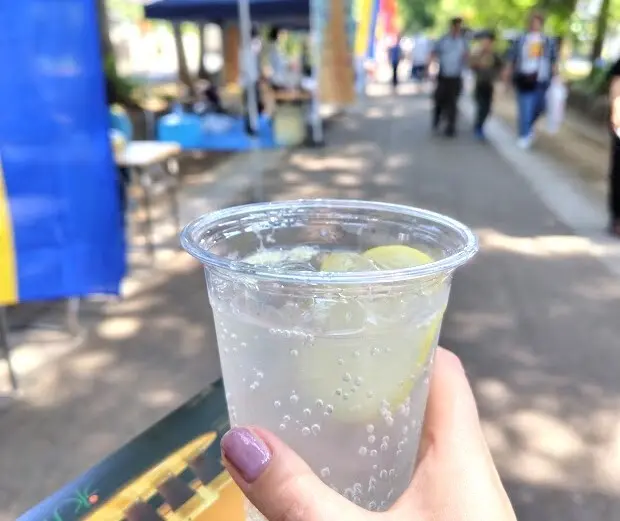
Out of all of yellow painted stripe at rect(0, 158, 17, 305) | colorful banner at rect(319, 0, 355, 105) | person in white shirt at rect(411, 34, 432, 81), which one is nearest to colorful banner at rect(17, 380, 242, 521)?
yellow painted stripe at rect(0, 158, 17, 305)

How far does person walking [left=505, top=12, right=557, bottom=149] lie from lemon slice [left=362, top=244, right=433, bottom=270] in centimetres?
949

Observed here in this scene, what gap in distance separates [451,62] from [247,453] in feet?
34.8

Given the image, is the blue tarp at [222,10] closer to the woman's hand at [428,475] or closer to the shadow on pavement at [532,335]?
the shadow on pavement at [532,335]

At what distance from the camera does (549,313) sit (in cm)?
413

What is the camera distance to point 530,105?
982 cm

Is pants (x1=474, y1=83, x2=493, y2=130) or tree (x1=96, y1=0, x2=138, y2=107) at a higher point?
tree (x1=96, y1=0, x2=138, y2=107)

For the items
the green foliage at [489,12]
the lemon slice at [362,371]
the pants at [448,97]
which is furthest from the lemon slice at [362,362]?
the green foliage at [489,12]

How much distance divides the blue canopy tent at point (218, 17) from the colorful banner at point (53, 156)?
4780 mm

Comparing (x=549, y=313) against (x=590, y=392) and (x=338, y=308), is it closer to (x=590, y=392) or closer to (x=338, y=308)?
(x=590, y=392)

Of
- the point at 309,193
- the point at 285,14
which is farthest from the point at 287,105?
the point at 309,193

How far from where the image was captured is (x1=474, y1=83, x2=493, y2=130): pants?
10578 mm

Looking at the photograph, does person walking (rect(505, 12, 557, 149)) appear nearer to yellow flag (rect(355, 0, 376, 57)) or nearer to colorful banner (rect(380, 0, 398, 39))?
yellow flag (rect(355, 0, 376, 57))

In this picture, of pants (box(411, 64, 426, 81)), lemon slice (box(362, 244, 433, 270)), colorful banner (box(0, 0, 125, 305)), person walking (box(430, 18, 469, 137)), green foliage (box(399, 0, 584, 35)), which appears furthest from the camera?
pants (box(411, 64, 426, 81))

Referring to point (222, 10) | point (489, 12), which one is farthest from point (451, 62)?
point (489, 12)
